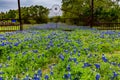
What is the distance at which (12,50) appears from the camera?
873 centimetres

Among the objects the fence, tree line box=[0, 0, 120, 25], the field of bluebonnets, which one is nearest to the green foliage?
tree line box=[0, 0, 120, 25]

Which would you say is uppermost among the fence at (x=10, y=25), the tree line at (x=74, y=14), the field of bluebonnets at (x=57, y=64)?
the tree line at (x=74, y=14)

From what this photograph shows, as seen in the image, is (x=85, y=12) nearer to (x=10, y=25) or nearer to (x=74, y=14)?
(x=74, y=14)

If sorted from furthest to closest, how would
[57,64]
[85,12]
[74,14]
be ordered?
[85,12], [74,14], [57,64]

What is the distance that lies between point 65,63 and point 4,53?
2.74 m

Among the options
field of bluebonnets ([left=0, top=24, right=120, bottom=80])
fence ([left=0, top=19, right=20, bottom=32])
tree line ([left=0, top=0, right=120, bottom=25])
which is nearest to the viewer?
field of bluebonnets ([left=0, top=24, right=120, bottom=80])

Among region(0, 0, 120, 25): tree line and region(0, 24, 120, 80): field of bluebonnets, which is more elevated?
region(0, 0, 120, 25): tree line

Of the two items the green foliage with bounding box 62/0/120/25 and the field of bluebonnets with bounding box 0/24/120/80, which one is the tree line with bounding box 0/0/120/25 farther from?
the field of bluebonnets with bounding box 0/24/120/80

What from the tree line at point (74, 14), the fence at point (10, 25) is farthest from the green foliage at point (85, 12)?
the fence at point (10, 25)

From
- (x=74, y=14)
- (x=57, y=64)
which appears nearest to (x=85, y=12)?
(x=74, y=14)

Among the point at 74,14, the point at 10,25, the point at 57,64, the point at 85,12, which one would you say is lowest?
the point at 57,64

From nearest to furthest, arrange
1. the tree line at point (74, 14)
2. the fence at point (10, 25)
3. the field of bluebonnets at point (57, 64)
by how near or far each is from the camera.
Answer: the field of bluebonnets at point (57, 64)
the fence at point (10, 25)
the tree line at point (74, 14)

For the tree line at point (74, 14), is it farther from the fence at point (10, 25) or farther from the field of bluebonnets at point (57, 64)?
the field of bluebonnets at point (57, 64)

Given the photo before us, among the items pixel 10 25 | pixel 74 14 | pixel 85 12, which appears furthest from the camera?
pixel 85 12
